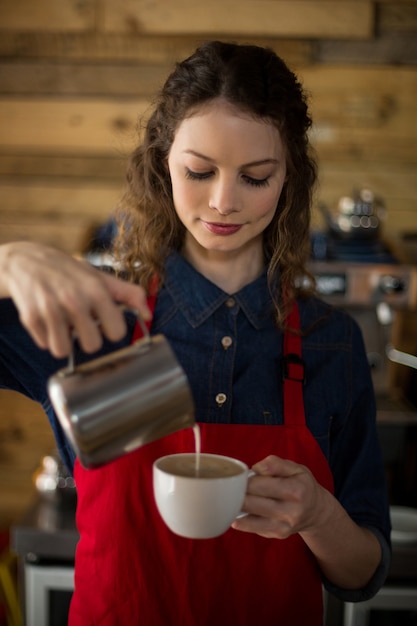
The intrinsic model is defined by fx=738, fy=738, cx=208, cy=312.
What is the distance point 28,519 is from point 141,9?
186 centimetres

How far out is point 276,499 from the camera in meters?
1.03

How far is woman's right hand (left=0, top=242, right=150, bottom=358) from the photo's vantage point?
78cm


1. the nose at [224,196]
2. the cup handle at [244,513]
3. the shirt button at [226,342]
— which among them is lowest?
the cup handle at [244,513]

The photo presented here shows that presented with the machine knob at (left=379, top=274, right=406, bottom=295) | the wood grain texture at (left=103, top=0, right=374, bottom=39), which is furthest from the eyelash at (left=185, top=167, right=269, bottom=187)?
the wood grain texture at (left=103, top=0, right=374, bottom=39)

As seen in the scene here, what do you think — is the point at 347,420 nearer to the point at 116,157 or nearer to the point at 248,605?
the point at 248,605

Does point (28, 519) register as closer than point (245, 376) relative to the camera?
No

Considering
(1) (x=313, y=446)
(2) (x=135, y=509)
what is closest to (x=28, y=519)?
(2) (x=135, y=509)

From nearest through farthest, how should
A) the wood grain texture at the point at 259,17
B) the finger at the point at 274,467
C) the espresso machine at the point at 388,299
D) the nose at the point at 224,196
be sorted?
the finger at the point at 274,467
the nose at the point at 224,196
the espresso machine at the point at 388,299
the wood grain texture at the point at 259,17

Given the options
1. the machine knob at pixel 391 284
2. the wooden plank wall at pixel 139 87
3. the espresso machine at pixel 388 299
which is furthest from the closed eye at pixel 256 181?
the wooden plank wall at pixel 139 87

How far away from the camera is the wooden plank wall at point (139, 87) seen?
109 inches

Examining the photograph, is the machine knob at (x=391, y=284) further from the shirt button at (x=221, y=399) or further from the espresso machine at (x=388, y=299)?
the shirt button at (x=221, y=399)

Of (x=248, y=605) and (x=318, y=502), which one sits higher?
(x=318, y=502)

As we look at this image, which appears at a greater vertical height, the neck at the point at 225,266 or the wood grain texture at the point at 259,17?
the wood grain texture at the point at 259,17

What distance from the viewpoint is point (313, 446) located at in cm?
123
